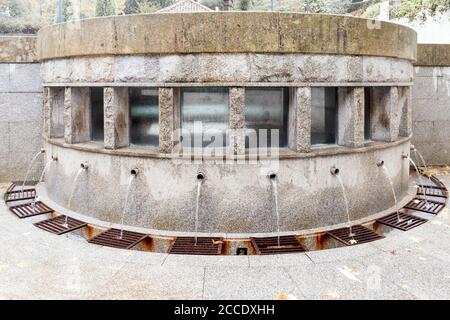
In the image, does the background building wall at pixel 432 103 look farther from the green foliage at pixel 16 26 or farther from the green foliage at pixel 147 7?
the green foliage at pixel 147 7

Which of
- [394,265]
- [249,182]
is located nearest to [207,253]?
[249,182]

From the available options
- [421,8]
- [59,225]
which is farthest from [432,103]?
[421,8]

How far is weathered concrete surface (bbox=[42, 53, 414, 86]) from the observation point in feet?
21.7

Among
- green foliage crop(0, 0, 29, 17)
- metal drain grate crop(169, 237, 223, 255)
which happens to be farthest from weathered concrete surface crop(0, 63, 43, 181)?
green foliage crop(0, 0, 29, 17)

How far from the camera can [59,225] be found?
24.0ft

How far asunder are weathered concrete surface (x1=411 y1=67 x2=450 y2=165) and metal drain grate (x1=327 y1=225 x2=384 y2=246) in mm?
6094

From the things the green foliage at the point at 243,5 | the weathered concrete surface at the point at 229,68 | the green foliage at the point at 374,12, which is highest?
the green foliage at the point at 243,5

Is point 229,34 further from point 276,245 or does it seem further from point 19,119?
point 19,119

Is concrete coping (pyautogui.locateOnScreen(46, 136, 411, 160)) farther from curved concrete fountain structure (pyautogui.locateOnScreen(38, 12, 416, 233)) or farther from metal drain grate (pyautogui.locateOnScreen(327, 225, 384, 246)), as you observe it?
metal drain grate (pyautogui.locateOnScreen(327, 225, 384, 246))

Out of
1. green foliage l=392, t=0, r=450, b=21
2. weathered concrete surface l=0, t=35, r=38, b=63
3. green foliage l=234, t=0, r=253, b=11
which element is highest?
green foliage l=234, t=0, r=253, b=11

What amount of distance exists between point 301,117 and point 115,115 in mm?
3186

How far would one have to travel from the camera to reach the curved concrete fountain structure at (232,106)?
663cm

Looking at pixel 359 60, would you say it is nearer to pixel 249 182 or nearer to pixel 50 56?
pixel 249 182

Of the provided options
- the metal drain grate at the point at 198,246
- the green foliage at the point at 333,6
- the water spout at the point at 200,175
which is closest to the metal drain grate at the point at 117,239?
the metal drain grate at the point at 198,246
